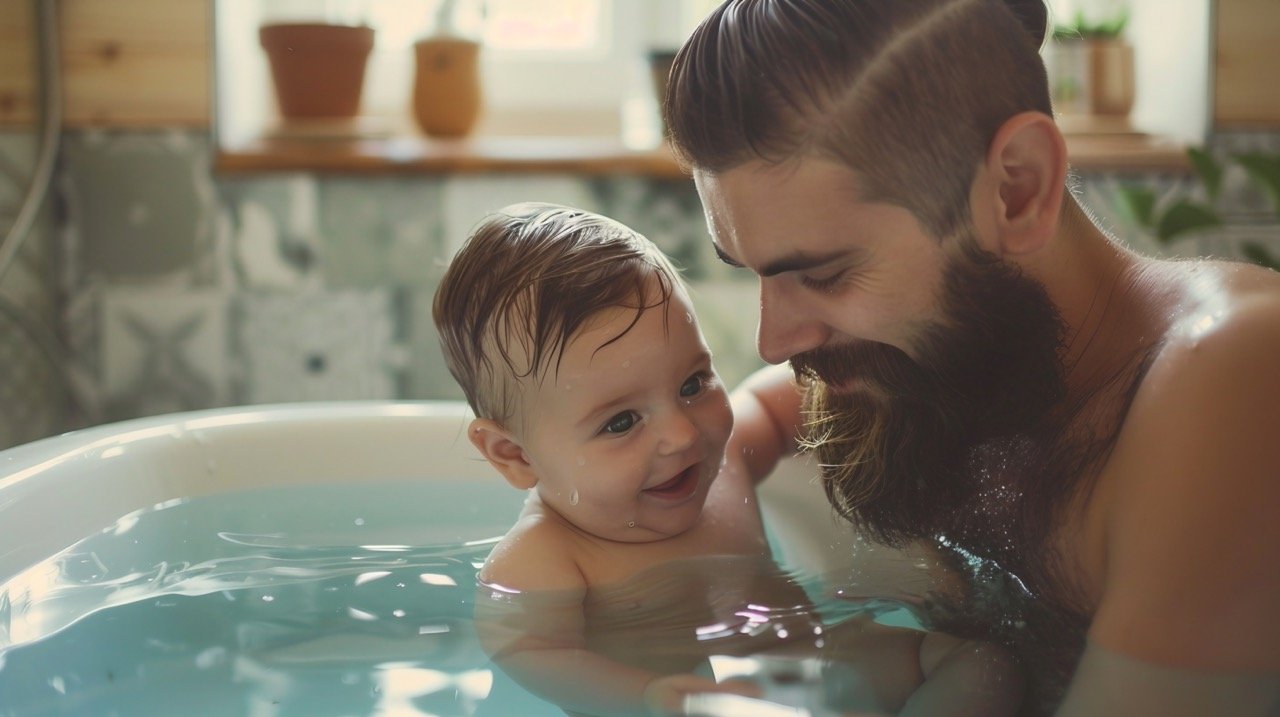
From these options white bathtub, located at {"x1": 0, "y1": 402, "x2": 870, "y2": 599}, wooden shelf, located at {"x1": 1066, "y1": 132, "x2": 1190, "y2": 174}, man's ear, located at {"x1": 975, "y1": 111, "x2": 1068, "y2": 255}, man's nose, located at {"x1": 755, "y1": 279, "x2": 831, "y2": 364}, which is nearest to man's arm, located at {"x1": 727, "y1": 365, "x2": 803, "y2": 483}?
white bathtub, located at {"x1": 0, "y1": 402, "x2": 870, "y2": 599}

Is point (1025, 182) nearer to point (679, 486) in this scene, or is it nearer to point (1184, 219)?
point (679, 486)

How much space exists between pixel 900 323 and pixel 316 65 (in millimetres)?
1903

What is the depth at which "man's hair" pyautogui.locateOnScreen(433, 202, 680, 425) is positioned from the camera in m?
1.29

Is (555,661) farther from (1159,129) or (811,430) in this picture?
(1159,129)

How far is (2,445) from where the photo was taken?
2262 millimetres

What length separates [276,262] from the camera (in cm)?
258

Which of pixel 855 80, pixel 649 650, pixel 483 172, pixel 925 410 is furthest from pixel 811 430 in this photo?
pixel 483 172

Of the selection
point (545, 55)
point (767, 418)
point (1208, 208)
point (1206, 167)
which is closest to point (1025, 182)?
point (767, 418)

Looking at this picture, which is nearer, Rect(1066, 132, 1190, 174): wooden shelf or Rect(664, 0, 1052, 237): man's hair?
Rect(664, 0, 1052, 237): man's hair

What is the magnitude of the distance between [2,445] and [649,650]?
5.12ft

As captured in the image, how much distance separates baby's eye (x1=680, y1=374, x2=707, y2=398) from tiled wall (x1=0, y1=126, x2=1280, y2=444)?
130cm

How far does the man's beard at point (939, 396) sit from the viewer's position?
115 cm

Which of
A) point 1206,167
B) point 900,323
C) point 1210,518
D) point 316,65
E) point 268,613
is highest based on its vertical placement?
point 316,65

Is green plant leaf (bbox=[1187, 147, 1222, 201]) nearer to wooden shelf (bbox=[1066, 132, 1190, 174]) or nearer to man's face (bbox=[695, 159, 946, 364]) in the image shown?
wooden shelf (bbox=[1066, 132, 1190, 174])
